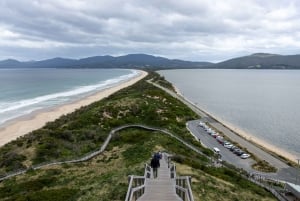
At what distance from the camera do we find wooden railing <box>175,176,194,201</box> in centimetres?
1821

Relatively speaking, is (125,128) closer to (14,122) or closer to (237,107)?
(14,122)

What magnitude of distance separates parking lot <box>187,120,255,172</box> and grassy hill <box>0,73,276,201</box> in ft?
10.7

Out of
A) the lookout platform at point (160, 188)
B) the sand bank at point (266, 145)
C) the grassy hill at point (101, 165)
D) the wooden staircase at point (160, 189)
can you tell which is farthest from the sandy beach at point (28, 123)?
the wooden staircase at point (160, 189)

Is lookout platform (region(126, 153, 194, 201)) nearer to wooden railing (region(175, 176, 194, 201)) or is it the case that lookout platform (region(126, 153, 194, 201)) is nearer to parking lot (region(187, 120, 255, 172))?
wooden railing (region(175, 176, 194, 201))

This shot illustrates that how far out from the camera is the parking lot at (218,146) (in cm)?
4619

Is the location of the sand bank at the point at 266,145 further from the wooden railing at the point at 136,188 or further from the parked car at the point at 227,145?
the wooden railing at the point at 136,188

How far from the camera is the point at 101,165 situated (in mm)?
36281

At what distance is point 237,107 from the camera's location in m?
111

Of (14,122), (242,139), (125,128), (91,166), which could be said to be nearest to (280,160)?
(242,139)

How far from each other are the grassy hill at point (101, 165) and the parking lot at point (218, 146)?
325 centimetres

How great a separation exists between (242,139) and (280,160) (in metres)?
13.9

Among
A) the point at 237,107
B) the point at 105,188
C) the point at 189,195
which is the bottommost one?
the point at 237,107

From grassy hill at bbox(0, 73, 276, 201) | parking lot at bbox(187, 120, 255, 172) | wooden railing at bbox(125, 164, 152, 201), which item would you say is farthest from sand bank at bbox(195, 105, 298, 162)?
wooden railing at bbox(125, 164, 152, 201)

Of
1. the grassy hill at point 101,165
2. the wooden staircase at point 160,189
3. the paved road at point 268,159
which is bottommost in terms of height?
the paved road at point 268,159
